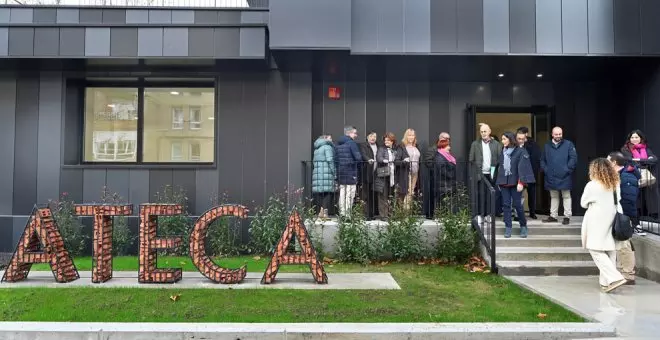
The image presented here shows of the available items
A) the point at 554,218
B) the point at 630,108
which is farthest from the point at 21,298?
the point at 630,108

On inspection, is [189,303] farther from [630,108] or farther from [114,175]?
[630,108]

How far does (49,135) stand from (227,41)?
4460mm

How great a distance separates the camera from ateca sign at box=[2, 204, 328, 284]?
6.46 m

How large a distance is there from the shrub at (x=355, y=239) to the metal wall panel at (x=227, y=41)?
152 inches

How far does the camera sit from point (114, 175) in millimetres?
9562

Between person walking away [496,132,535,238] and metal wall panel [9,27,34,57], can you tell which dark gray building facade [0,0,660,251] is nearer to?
metal wall panel [9,27,34,57]

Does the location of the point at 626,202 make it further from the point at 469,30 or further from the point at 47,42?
the point at 47,42

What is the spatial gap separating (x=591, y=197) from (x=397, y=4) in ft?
16.0

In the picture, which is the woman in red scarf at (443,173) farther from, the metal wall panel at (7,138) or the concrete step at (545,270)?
the metal wall panel at (7,138)

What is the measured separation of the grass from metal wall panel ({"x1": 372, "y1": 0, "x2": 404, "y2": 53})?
446cm

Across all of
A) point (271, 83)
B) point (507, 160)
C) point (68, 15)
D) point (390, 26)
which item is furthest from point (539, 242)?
point (68, 15)

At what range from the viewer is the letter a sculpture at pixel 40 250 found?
6457 mm

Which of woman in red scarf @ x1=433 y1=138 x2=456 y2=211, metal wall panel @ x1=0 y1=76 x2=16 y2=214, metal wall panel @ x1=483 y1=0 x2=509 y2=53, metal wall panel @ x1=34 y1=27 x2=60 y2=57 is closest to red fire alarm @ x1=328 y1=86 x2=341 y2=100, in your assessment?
woman in red scarf @ x1=433 y1=138 x2=456 y2=211

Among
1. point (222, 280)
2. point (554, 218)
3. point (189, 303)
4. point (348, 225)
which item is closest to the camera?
point (189, 303)
